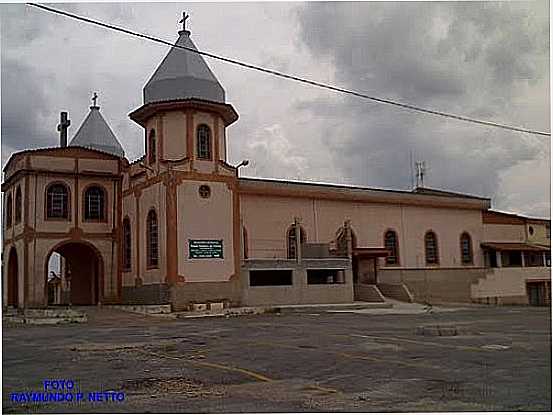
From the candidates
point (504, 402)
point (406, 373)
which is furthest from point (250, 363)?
point (504, 402)

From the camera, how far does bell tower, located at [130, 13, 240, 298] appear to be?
88.7 feet

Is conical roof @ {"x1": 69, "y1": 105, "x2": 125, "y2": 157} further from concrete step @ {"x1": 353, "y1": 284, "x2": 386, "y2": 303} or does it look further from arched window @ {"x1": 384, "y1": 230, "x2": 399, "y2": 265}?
arched window @ {"x1": 384, "y1": 230, "x2": 399, "y2": 265}

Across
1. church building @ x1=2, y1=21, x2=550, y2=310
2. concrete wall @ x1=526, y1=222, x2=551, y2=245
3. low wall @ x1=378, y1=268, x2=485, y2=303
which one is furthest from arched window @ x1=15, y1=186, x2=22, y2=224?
concrete wall @ x1=526, y1=222, x2=551, y2=245

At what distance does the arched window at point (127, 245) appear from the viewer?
98.0 feet

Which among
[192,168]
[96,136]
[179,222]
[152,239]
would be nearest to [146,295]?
[152,239]

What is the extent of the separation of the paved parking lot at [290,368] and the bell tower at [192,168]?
28.6 ft

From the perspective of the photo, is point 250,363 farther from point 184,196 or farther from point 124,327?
point 184,196

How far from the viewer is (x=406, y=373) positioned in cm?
1021

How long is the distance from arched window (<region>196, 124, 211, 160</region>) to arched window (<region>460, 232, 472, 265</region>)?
59.4 ft

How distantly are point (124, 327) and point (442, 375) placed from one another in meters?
12.2

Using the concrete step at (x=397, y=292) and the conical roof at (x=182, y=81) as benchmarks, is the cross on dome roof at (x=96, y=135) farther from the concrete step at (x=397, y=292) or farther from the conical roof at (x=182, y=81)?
the concrete step at (x=397, y=292)

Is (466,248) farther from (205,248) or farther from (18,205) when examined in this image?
(18,205)

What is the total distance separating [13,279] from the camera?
98.4 ft

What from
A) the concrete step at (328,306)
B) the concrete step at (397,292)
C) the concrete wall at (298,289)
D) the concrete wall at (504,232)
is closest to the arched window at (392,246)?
the concrete step at (397,292)
